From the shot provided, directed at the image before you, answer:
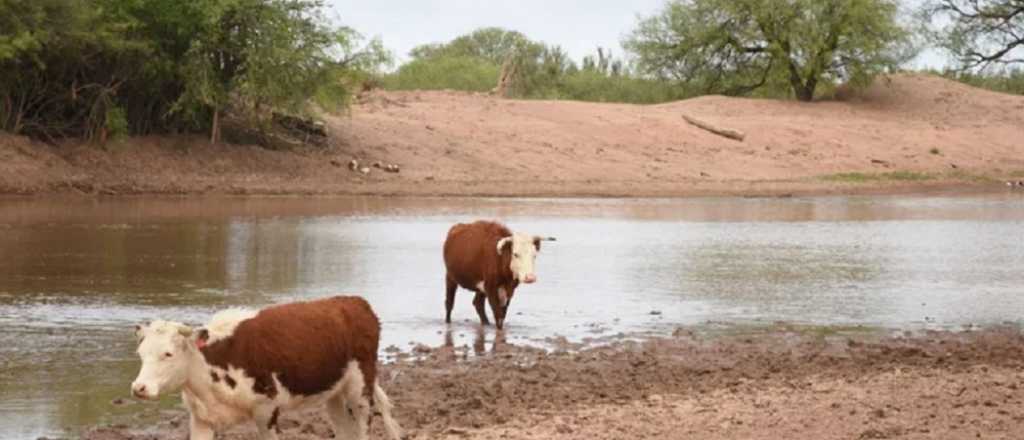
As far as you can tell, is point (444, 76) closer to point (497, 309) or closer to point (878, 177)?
point (878, 177)

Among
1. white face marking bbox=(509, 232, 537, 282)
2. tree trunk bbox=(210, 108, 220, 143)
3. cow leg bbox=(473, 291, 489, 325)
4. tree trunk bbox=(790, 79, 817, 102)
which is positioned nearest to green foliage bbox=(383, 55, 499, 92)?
tree trunk bbox=(790, 79, 817, 102)

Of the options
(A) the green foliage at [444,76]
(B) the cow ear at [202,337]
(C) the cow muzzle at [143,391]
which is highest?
(A) the green foliage at [444,76]

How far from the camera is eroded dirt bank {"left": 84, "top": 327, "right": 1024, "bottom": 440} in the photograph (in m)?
10.7

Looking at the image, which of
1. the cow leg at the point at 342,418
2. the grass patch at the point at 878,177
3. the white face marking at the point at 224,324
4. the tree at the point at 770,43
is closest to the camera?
the white face marking at the point at 224,324

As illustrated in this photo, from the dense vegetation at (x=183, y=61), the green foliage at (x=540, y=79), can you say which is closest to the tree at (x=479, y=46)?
the green foliage at (x=540, y=79)

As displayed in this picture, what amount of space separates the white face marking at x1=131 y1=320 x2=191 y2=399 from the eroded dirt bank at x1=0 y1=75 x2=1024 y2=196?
25700 mm

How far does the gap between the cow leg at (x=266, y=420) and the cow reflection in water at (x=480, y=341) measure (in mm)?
5347

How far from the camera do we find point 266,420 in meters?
9.38

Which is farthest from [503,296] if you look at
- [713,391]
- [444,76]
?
[444,76]

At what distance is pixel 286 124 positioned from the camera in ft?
138

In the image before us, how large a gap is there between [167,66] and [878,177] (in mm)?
21007

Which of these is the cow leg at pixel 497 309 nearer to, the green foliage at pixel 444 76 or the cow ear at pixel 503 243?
the cow ear at pixel 503 243

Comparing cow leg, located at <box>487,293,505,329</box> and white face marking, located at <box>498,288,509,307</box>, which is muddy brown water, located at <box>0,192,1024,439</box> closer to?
cow leg, located at <box>487,293,505,329</box>

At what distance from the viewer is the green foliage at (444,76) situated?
2614 inches
